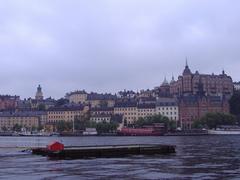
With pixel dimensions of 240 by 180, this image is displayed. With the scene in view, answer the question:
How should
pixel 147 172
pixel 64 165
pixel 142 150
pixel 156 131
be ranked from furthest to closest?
pixel 156 131 → pixel 142 150 → pixel 64 165 → pixel 147 172

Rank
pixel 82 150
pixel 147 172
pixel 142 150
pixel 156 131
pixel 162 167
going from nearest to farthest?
pixel 147 172
pixel 162 167
pixel 82 150
pixel 142 150
pixel 156 131

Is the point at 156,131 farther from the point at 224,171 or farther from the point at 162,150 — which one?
the point at 224,171

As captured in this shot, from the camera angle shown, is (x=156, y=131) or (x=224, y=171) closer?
Answer: (x=224, y=171)

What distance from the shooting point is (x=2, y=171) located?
123ft

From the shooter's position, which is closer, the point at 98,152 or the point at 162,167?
the point at 162,167

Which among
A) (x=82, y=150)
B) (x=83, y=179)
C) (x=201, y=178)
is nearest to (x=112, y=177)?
(x=83, y=179)

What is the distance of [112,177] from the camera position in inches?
1310

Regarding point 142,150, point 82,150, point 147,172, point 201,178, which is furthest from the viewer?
point 142,150

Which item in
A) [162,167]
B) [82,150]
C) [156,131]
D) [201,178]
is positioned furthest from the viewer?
[156,131]

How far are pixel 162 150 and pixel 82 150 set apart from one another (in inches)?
430

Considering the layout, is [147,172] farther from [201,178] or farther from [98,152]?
[98,152]

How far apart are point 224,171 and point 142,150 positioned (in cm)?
2468

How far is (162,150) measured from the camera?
61719 millimetres

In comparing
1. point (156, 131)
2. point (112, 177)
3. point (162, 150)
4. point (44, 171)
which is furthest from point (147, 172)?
point (156, 131)
